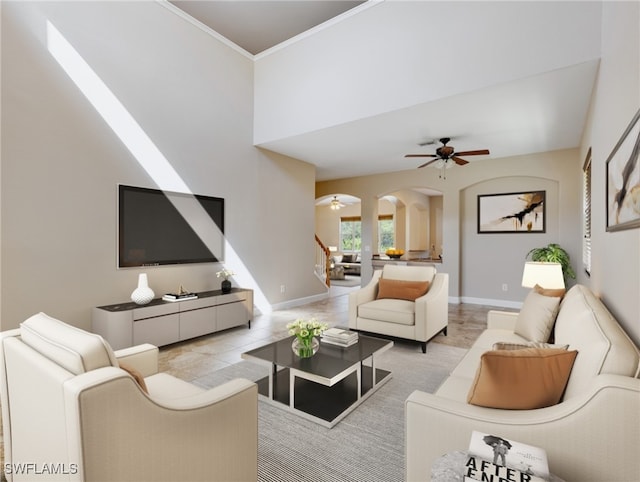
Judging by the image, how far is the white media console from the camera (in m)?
3.55

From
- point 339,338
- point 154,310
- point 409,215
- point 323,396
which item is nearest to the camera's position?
point 323,396

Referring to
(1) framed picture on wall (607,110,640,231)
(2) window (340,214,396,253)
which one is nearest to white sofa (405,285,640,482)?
(1) framed picture on wall (607,110,640,231)

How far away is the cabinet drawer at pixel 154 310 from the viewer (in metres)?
3.65

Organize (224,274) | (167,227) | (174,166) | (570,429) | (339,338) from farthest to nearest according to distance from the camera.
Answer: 1. (224,274)
2. (174,166)
3. (167,227)
4. (339,338)
5. (570,429)

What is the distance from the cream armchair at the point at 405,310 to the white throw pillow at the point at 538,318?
110 cm

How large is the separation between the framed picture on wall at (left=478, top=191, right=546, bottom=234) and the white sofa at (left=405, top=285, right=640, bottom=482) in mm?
5327

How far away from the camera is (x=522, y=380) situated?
1.40m

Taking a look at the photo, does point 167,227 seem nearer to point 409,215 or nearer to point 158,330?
point 158,330

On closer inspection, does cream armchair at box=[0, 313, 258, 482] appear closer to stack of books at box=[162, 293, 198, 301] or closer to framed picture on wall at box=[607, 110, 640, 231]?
framed picture on wall at box=[607, 110, 640, 231]

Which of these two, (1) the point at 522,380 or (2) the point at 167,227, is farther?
(2) the point at 167,227

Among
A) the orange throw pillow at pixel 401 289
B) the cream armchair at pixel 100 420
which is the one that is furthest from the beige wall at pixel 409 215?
the cream armchair at pixel 100 420

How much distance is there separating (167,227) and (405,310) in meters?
3.12

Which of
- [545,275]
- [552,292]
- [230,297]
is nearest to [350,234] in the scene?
[230,297]

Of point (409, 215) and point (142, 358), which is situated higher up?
point (409, 215)
